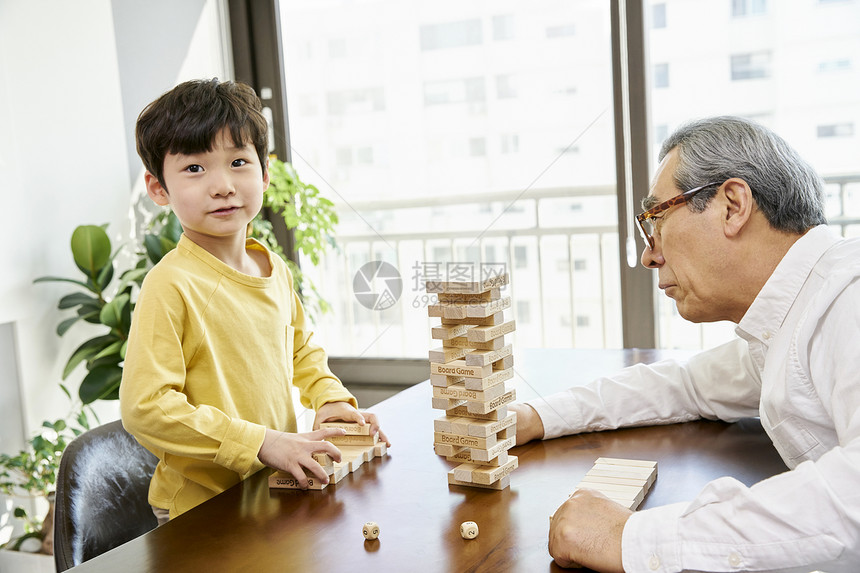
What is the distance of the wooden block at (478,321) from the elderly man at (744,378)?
0.26 metres

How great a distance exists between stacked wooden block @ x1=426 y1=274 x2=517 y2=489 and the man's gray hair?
1.12 ft

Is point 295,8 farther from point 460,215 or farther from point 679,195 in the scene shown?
point 679,195

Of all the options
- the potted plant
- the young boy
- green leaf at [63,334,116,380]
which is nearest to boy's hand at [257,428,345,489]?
the young boy

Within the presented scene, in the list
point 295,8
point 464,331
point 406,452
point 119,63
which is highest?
point 295,8

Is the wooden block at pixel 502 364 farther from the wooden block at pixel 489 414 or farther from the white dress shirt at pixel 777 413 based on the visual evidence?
the white dress shirt at pixel 777 413

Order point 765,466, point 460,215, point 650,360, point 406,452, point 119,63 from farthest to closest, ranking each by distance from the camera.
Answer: point 460,215, point 119,63, point 650,360, point 406,452, point 765,466

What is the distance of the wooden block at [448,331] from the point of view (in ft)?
3.57

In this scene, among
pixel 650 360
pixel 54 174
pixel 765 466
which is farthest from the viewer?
pixel 54 174

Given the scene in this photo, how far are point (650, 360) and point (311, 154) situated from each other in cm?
251

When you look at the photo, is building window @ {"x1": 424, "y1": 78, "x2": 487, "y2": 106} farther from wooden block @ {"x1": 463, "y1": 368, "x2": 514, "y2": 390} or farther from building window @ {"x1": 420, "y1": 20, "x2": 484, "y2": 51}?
wooden block @ {"x1": 463, "y1": 368, "x2": 514, "y2": 390}

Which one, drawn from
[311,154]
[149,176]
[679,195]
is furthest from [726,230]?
[311,154]

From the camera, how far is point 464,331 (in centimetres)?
111

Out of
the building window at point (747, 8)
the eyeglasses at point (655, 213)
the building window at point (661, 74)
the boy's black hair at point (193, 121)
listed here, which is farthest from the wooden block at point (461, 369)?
the building window at point (747, 8)

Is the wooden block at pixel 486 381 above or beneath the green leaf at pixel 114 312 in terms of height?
above
